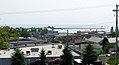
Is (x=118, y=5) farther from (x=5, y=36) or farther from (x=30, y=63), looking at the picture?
(x=5, y=36)

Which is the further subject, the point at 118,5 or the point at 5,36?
the point at 5,36

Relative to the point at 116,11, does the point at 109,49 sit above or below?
below

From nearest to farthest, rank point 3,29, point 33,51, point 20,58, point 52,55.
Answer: point 20,58 → point 52,55 → point 33,51 → point 3,29

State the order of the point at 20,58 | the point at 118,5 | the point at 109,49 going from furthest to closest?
1. the point at 109,49
2. the point at 20,58
3. the point at 118,5

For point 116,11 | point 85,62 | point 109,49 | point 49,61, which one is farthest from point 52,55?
point 109,49

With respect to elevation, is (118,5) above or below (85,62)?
above

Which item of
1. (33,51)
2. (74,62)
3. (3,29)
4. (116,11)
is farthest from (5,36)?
(116,11)

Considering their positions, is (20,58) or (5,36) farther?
(5,36)

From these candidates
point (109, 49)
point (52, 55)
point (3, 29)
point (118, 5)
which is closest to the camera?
point (118, 5)

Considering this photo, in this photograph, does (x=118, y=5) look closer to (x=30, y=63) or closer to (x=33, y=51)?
(x=30, y=63)
